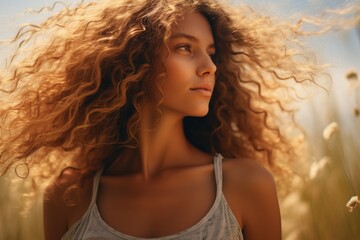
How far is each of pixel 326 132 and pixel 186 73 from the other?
0.59 m

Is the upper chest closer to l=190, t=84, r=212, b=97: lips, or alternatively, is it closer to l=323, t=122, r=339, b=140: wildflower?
l=190, t=84, r=212, b=97: lips

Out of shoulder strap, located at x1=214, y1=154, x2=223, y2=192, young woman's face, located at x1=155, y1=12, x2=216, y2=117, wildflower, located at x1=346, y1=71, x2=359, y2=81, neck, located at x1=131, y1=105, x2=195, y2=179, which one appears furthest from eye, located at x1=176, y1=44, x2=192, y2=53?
wildflower, located at x1=346, y1=71, x2=359, y2=81

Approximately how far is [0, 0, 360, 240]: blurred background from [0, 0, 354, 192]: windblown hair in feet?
0.24

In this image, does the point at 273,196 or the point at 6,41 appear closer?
the point at 273,196

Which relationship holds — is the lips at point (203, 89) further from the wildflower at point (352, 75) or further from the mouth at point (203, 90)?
the wildflower at point (352, 75)

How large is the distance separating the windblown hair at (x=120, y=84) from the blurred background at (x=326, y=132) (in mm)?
74

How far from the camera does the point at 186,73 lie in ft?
6.98

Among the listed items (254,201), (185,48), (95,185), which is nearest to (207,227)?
(254,201)

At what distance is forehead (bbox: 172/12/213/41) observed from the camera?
7.16ft

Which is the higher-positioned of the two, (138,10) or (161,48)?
(138,10)

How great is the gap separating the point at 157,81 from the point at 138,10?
0.97 feet

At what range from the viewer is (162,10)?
87.0 inches

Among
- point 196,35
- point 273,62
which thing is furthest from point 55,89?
point 273,62

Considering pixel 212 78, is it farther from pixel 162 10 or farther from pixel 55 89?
pixel 55 89
